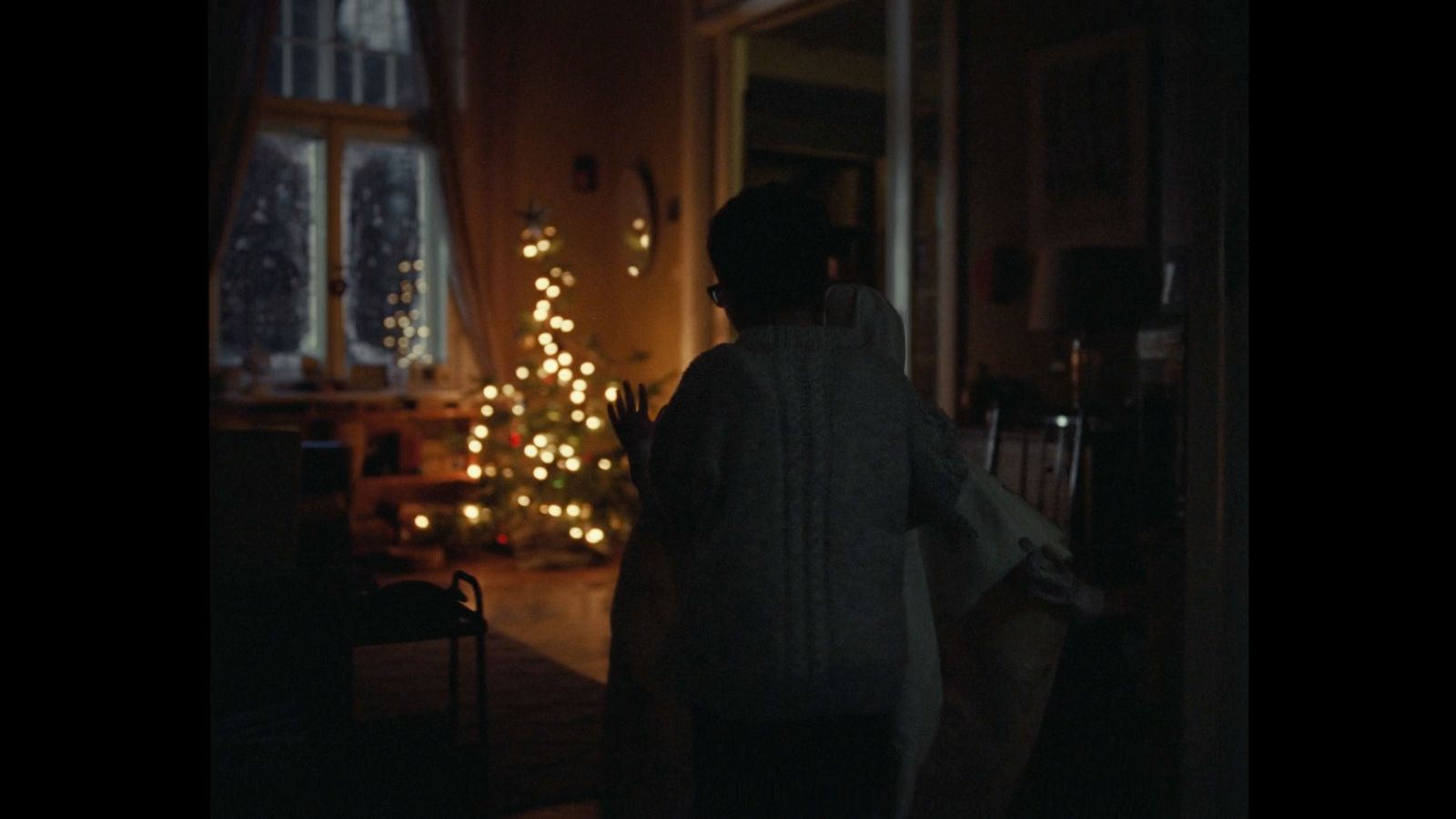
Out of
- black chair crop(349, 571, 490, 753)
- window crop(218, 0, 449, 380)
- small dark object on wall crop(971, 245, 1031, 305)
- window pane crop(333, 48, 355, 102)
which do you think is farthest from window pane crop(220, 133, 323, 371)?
black chair crop(349, 571, 490, 753)

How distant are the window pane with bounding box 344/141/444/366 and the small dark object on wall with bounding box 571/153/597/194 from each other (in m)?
0.89

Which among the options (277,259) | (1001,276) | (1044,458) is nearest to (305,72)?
(277,259)

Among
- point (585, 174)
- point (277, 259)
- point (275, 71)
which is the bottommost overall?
point (277, 259)

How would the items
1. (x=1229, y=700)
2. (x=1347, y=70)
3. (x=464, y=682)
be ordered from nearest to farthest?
(x=1347, y=70) < (x=1229, y=700) < (x=464, y=682)

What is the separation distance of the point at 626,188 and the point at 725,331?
1323 millimetres

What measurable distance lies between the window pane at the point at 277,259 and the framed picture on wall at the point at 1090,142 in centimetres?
409

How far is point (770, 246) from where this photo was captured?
1596 mm

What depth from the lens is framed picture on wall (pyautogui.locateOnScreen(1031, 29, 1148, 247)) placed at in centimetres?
505

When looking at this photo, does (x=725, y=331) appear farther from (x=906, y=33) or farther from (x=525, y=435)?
(x=906, y=33)

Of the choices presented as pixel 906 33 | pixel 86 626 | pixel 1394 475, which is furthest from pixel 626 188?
pixel 86 626

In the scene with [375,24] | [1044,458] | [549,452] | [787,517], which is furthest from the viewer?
[375,24]

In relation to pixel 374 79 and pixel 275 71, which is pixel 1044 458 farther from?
pixel 275 71

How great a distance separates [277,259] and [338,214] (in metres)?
0.41

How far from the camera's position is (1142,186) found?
5.03 m
